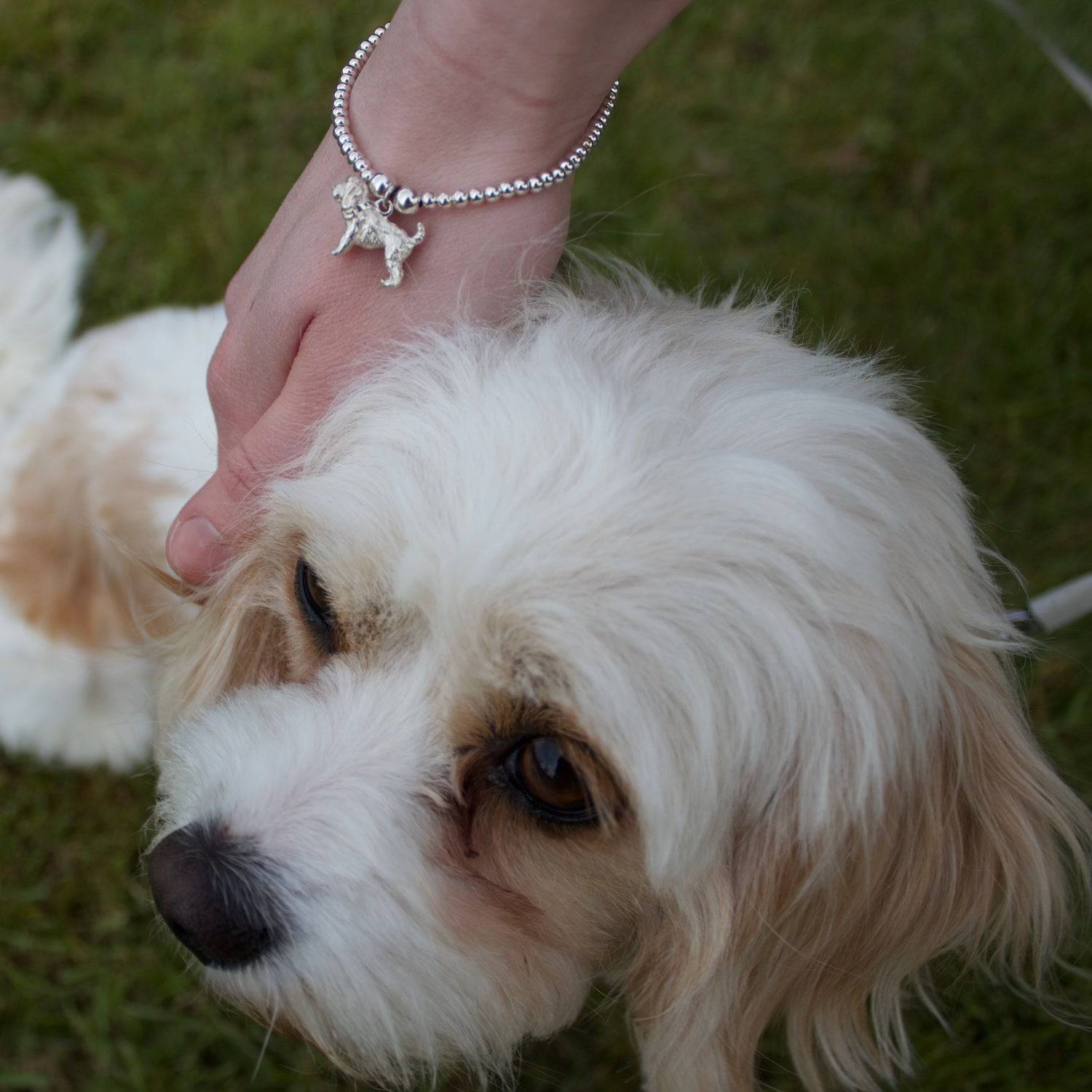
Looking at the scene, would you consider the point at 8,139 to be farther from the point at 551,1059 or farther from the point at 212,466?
the point at 551,1059

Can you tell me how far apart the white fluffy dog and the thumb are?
0.09 metres

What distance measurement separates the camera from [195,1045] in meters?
2.62

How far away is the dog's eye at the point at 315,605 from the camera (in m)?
1.69

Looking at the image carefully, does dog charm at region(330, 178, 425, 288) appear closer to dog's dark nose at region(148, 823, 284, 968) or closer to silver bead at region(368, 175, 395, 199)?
silver bead at region(368, 175, 395, 199)

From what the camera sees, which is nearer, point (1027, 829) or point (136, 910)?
point (1027, 829)

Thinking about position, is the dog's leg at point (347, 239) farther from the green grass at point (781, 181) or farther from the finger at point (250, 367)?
the green grass at point (781, 181)

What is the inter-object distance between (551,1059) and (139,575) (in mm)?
1603

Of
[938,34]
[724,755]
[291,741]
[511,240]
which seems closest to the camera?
[724,755]

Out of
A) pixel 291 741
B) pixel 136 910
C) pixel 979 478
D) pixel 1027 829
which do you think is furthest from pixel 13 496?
pixel 979 478

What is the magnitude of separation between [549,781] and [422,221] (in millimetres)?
980

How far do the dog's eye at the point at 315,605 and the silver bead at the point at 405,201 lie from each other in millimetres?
630

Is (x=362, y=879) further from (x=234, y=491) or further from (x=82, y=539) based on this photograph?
(x=82, y=539)

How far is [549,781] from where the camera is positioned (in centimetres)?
Answer: 148

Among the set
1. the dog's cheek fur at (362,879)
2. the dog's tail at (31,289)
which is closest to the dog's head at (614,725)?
the dog's cheek fur at (362,879)
